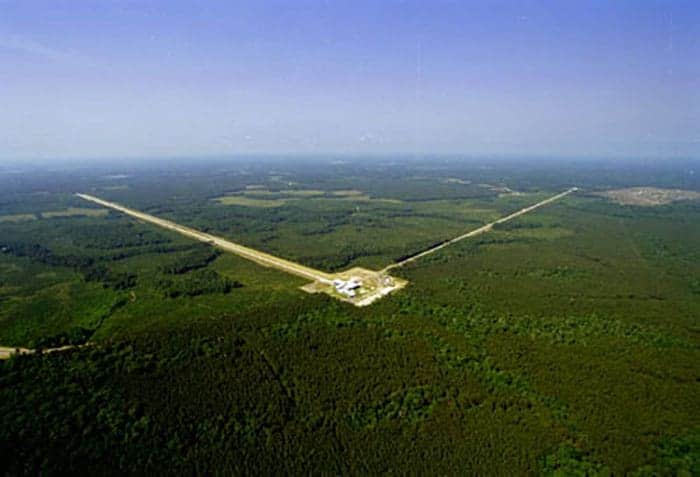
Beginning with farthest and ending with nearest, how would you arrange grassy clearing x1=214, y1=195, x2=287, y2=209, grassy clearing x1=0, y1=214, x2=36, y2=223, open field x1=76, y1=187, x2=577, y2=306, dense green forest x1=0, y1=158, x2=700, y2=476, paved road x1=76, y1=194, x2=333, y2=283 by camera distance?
1. grassy clearing x1=214, y1=195, x2=287, y2=209
2. grassy clearing x1=0, y1=214, x2=36, y2=223
3. paved road x1=76, y1=194, x2=333, y2=283
4. open field x1=76, y1=187, x2=577, y2=306
5. dense green forest x1=0, y1=158, x2=700, y2=476

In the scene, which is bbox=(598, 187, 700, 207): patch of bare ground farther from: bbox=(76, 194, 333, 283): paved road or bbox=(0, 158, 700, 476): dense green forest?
bbox=(76, 194, 333, 283): paved road

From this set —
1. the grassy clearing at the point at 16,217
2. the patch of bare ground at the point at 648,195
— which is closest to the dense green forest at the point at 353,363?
the grassy clearing at the point at 16,217

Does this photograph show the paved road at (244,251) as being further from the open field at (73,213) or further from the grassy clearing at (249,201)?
the grassy clearing at (249,201)

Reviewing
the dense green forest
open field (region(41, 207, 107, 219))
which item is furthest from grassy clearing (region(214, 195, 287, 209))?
the dense green forest

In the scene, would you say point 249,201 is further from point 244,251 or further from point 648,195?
point 648,195

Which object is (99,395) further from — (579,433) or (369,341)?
(579,433)

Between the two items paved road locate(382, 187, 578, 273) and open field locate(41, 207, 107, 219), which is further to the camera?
open field locate(41, 207, 107, 219)
